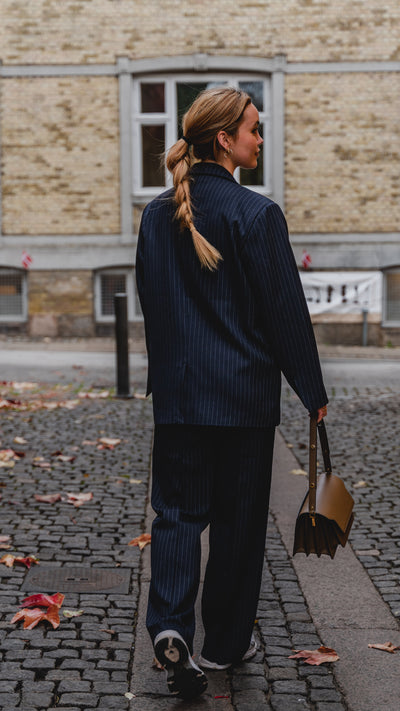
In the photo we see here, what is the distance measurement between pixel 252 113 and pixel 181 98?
14.1 m

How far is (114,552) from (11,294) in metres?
13.0

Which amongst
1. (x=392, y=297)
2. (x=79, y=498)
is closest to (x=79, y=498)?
(x=79, y=498)

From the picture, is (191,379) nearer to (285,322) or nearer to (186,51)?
(285,322)

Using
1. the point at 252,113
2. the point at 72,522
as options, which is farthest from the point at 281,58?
the point at 252,113

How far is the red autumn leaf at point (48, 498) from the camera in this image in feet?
17.0

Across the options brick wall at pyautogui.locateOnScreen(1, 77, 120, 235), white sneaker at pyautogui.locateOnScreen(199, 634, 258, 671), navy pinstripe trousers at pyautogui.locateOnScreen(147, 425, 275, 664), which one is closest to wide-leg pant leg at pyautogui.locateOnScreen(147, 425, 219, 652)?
navy pinstripe trousers at pyautogui.locateOnScreen(147, 425, 275, 664)

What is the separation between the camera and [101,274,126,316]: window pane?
16688 mm

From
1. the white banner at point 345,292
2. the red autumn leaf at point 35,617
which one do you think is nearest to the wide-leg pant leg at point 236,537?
the red autumn leaf at point 35,617

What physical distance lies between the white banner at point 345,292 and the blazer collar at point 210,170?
13479 mm

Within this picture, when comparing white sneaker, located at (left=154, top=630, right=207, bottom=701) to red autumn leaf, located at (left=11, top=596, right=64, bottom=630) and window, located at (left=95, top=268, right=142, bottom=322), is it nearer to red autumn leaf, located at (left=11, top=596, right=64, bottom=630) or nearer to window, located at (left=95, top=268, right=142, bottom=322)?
red autumn leaf, located at (left=11, top=596, right=64, bottom=630)

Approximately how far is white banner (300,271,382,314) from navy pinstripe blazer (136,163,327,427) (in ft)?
44.4

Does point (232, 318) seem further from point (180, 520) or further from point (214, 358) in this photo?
point (180, 520)

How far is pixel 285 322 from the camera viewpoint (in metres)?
2.72

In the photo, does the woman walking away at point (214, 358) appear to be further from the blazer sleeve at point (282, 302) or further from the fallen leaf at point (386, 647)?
the fallen leaf at point (386, 647)
